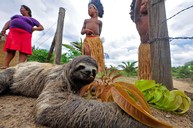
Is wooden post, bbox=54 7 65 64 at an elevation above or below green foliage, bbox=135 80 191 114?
above

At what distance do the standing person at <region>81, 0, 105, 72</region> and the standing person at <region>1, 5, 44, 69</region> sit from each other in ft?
4.48

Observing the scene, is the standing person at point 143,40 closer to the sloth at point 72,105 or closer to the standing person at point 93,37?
the sloth at point 72,105

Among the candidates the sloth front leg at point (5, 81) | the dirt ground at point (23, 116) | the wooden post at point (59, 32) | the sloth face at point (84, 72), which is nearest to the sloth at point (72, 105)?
the sloth face at point (84, 72)

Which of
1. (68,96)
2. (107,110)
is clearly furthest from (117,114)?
(68,96)

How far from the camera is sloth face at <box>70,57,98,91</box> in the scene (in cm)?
238

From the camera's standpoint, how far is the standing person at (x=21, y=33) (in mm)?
5535

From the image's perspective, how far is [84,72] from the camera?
237 cm

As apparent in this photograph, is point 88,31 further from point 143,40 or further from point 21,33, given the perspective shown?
point 143,40

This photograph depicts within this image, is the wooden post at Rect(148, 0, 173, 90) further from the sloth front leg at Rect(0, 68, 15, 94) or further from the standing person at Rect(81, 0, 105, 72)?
the standing person at Rect(81, 0, 105, 72)

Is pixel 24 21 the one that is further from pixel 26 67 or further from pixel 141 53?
pixel 141 53

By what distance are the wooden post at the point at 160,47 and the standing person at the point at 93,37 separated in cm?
284

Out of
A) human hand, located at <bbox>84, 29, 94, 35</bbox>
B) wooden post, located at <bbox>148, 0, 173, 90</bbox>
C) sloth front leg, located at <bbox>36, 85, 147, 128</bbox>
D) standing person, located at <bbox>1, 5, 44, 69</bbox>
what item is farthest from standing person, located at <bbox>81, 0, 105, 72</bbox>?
sloth front leg, located at <bbox>36, 85, 147, 128</bbox>

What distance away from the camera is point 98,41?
5.89m

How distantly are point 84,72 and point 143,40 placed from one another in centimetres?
204
